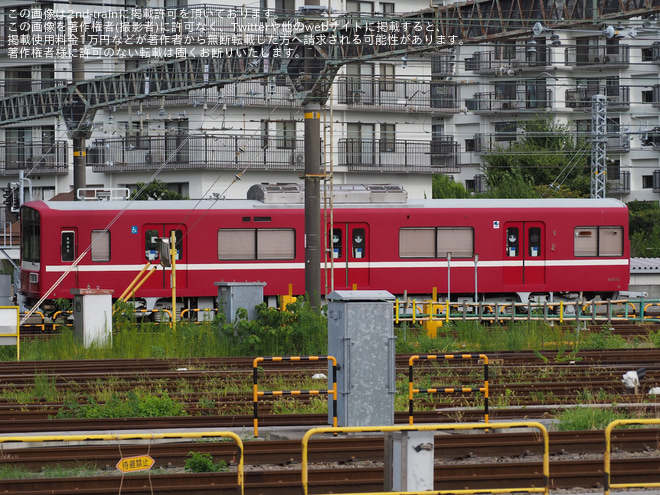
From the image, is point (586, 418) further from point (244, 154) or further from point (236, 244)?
point (244, 154)

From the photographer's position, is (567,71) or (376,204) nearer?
(376,204)

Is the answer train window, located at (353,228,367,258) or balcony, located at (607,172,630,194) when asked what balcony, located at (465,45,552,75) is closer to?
balcony, located at (607,172,630,194)

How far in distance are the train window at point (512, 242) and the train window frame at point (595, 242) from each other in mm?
1618

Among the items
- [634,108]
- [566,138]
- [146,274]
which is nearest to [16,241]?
[146,274]

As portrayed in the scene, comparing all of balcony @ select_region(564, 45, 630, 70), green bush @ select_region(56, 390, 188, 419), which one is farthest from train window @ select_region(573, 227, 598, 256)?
balcony @ select_region(564, 45, 630, 70)

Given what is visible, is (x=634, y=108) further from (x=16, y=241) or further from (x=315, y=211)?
(x=315, y=211)

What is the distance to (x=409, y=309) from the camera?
2923 centimetres

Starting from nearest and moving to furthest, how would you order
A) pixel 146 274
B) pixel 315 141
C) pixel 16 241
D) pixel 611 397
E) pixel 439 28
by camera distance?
1. pixel 611 397
2. pixel 315 141
3. pixel 439 28
4. pixel 146 274
5. pixel 16 241

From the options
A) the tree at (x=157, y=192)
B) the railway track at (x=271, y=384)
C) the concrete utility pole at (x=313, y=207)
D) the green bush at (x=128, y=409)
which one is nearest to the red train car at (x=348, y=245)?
the concrete utility pole at (x=313, y=207)

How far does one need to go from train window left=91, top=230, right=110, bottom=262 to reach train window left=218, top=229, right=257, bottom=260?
280cm

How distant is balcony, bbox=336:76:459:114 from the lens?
49.8m

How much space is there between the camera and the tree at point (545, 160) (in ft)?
191

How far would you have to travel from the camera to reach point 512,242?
2892 cm

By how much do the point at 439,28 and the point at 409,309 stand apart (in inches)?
316
